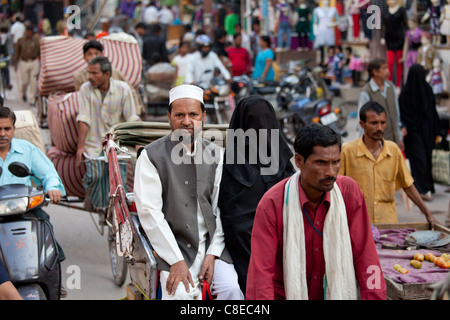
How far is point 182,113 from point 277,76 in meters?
10.7

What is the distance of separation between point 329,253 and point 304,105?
29.1 ft

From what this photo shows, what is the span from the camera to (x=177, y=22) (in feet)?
88.8

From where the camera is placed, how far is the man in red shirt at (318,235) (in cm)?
329

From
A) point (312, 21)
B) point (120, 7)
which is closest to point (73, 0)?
point (120, 7)

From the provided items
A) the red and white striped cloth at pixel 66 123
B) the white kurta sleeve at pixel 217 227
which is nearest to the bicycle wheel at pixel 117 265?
the red and white striped cloth at pixel 66 123

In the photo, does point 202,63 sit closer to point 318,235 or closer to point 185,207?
point 185,207

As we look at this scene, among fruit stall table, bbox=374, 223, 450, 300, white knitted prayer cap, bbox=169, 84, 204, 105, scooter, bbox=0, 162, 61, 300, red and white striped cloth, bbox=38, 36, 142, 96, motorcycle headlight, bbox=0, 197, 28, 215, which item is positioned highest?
white knitted prayer cap, bbox=169, 84, 204, 105

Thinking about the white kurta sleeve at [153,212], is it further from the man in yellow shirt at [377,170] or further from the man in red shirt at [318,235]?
the man in yellow shirt at [377,170]

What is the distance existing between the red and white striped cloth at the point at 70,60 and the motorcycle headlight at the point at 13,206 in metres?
4.07

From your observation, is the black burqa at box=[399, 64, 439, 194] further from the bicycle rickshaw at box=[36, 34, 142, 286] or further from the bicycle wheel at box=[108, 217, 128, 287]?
the bicycle wheel at box=[108, 217, 128, 287]

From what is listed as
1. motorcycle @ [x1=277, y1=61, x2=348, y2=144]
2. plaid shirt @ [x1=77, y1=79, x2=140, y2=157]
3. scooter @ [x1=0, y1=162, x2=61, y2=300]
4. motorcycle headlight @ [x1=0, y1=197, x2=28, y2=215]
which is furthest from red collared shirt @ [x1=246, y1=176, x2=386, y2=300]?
motorcycle @ [x1=277, y1=61, x2=348, y2=144]

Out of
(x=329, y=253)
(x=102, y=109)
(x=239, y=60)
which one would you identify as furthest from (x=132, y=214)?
(x=239, y=60)

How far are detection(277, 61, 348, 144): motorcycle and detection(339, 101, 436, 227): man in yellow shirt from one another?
5751 millimetres

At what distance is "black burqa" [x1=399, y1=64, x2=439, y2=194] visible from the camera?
8.68 m
